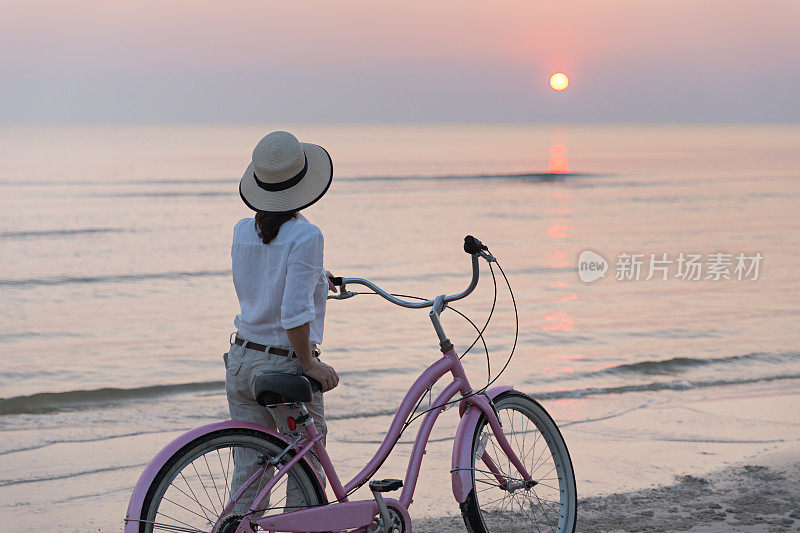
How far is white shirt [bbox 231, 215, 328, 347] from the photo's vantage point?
3123 millimetres

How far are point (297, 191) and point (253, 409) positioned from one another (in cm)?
84

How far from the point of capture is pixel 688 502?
4.77 metres

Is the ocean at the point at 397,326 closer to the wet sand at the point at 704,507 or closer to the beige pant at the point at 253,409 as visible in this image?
the wet sand at the point at 704,507

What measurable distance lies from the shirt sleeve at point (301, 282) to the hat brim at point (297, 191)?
0.16m

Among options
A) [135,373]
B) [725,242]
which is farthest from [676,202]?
[135,373]

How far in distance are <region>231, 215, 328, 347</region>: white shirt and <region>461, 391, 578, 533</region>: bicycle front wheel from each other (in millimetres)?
897

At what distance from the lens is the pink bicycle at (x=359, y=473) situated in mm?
2986

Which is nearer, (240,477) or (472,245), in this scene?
(240,477)

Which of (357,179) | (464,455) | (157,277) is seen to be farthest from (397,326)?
(357,179)

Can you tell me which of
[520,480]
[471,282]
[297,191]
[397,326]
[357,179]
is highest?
[357,179]

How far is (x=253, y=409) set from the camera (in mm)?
3389

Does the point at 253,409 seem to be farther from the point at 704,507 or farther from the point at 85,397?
the point at 85,397

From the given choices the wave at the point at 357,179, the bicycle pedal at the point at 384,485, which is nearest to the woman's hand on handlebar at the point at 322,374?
the bicycle pedal at the point at 384,485

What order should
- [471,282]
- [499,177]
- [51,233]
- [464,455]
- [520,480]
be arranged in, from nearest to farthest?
[471,282] < [464,455] < [520,480] < [51,233] < [499,177]
